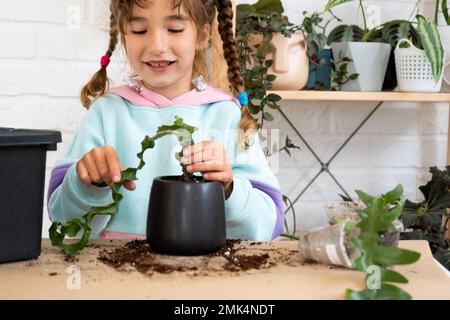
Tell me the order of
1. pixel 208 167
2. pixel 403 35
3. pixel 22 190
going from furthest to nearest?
1. pixel 403 35
2. pixel 208 167
3. pixel 22 190

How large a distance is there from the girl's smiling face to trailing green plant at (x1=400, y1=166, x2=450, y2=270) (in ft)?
2.83

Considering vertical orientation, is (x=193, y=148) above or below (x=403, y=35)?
below

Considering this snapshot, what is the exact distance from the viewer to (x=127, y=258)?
2.36 feet

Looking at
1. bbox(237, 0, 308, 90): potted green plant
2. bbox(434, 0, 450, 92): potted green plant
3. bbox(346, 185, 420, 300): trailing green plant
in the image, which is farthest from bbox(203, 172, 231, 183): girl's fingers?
bbox(434, 0, 450, 92): potted green plant

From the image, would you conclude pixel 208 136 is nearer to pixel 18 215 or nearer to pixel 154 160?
pixel 154 160

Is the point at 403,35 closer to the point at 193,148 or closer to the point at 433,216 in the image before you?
the point at 433,216

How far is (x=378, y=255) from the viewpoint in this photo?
0.62 meters

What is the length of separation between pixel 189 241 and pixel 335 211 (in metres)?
0.19

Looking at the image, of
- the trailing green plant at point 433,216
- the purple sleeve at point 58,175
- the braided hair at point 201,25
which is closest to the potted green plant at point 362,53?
the trailing green plant at point 433,216

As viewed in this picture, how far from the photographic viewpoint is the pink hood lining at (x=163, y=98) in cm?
116

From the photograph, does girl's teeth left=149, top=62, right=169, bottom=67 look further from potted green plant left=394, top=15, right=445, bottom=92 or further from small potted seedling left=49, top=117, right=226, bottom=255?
potted green plant left=394, top=15, right=445, bottom=92

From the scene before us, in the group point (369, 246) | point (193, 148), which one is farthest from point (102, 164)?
point (369, 246)

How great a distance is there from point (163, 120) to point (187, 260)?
1.54 ft
